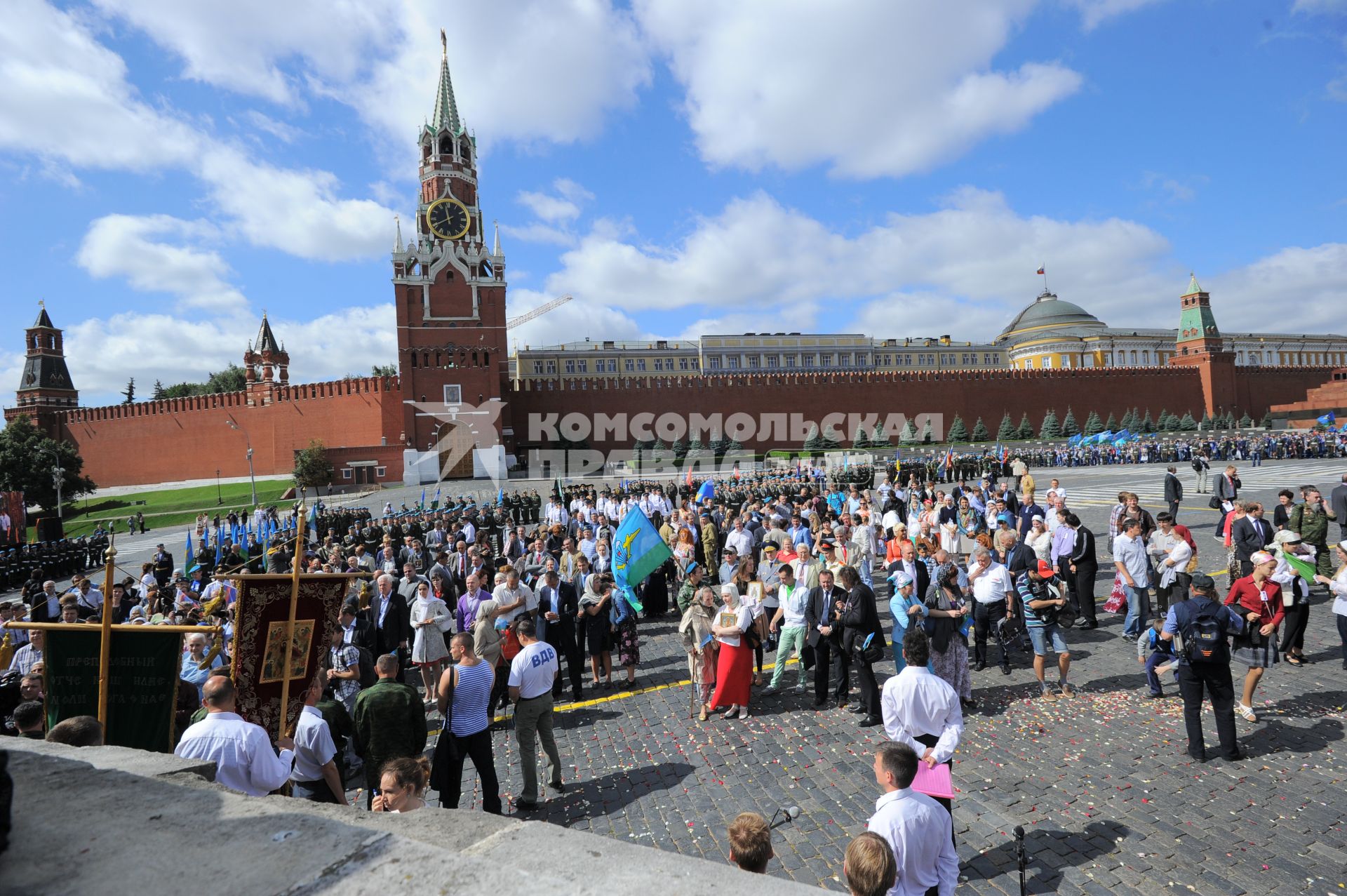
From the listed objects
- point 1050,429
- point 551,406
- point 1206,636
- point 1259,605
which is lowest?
point 1259,605

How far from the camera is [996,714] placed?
18.9 ft

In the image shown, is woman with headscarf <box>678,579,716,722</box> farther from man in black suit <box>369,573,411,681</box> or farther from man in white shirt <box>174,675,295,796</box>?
man in white shirt <box>174,675,295,796</box>

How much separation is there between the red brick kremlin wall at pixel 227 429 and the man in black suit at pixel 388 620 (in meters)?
36.3

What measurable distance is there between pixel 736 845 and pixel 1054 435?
5542cm

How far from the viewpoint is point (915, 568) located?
7.25 meters

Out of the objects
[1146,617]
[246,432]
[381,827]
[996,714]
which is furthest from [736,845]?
[246,432]

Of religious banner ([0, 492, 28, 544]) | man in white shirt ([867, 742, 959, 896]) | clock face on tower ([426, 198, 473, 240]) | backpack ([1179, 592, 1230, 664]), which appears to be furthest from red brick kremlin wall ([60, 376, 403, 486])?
man in white shirt ([867, 742, 959, 896])

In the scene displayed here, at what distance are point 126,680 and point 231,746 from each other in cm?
127

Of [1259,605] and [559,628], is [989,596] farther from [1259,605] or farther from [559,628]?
[559,628]

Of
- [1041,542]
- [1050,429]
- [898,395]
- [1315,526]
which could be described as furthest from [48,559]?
[1050,429]

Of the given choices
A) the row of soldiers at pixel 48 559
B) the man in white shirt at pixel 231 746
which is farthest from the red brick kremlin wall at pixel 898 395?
the man in white shirt at pixel 231 746

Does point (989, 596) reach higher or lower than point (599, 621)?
higher

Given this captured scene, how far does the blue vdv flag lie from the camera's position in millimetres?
8453

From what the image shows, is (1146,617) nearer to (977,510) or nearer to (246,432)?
A: (977,510)
